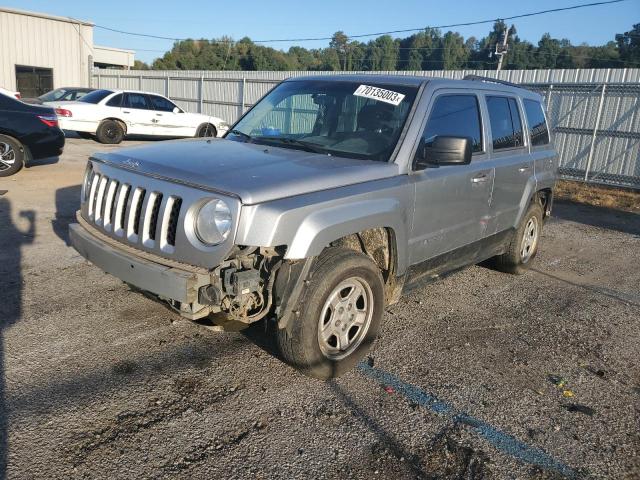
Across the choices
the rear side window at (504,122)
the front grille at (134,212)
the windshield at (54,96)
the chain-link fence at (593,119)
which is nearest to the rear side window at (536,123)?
the rear side window at (504,122)

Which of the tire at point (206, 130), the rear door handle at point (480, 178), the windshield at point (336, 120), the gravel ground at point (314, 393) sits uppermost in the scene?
the windshield at point (336, 120)

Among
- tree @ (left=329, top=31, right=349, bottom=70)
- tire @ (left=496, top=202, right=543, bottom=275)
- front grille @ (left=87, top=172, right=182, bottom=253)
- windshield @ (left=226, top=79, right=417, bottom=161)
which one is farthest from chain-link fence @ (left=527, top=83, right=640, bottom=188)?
tree @ (left=329, top=31, right=349, bottom=70)

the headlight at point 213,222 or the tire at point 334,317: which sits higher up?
the headlight at point 213,222

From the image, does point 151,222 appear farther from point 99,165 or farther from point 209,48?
point 209,48

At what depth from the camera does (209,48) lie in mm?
72500

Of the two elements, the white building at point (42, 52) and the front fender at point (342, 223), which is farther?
the white building at point (42, 52)

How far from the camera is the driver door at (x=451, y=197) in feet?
13.4

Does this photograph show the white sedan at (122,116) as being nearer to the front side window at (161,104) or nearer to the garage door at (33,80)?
the front side window at (161,104)

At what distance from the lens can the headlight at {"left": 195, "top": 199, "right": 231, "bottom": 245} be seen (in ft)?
9.98

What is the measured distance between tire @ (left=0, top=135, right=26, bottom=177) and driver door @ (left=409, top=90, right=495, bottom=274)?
861cm

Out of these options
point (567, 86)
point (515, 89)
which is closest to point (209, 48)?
point (567, 86)

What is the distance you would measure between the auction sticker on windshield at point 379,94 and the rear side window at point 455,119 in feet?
0.96

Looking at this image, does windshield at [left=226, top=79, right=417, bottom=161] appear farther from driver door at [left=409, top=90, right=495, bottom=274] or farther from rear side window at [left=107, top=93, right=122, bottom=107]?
rear side window at [left=107, top=93, right=122, bottom=107]

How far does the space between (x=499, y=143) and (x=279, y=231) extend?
2958 millimetres
